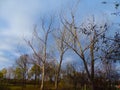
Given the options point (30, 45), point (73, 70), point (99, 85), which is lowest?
point (99, 85)

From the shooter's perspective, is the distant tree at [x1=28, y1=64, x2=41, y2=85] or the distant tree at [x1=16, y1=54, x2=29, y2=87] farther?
the distant tree at [x1=28, y1=64, x2=41, y2=85]

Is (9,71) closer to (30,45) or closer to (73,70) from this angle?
(73,70)

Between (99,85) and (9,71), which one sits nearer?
(99,85)

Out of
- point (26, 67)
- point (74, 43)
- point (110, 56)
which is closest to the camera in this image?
point (110, 56)

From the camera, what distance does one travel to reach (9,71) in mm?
76625

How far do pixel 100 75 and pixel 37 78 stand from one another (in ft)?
124

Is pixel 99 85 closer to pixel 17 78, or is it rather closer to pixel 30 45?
pixel 30 45

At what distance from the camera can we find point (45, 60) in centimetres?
4484

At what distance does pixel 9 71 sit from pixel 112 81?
45611 millimetres

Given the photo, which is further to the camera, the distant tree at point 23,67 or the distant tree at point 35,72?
the distant tree at point 35,72

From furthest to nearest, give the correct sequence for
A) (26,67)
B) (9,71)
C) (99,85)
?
(9,71) → (26,67) → (99,85)

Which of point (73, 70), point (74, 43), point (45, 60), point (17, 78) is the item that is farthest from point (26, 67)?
point (74, 43)

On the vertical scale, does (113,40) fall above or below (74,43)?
below

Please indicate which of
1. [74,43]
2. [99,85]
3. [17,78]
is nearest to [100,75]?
[99,85]
